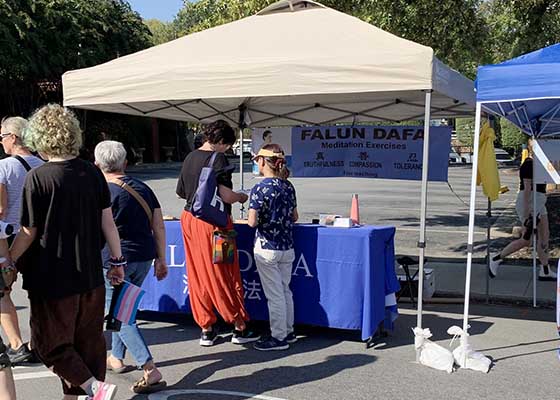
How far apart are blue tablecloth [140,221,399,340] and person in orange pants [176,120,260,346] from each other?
1.13 ft

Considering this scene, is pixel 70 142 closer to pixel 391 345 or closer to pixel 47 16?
pixel 391 345

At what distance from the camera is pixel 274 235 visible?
200 inches

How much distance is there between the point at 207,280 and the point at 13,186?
1.71 m

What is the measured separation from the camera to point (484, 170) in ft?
18.2

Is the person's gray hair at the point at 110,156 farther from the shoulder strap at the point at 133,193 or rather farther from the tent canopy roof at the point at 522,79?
the tent canopy roof at the point at 522,79

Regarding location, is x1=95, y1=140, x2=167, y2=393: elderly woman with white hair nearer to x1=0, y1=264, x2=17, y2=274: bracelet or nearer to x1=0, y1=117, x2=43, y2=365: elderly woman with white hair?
x1=0, y1=117, x2=43, y2=365: elderly woman with white hair

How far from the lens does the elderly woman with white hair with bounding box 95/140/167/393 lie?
4.30 m

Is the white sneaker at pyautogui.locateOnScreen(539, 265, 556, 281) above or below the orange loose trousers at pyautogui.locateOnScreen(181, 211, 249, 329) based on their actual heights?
below

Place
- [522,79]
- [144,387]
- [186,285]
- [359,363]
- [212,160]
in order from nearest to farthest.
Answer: [144,387], [522,79], [359,363], [212,160], [186,285]

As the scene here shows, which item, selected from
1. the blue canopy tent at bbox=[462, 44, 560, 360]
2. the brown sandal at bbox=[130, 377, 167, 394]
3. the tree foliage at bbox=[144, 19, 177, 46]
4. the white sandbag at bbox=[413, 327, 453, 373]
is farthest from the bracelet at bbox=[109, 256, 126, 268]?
the tree foliage at bbox=[144, 19, 177, 46]

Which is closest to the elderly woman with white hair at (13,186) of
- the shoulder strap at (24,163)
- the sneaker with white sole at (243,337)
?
the shoulder strap at (24,163)

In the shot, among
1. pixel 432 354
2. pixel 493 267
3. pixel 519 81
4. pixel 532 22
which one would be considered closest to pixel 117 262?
pixel 432 354

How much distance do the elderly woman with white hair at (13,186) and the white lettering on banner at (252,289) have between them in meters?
1.91

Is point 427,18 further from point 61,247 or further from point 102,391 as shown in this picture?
point 102,391
